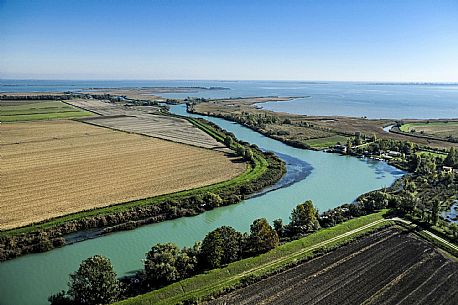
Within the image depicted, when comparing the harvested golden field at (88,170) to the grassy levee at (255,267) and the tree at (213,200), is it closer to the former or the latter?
the tree at (213,200)

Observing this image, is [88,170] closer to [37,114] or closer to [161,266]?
[161,266]

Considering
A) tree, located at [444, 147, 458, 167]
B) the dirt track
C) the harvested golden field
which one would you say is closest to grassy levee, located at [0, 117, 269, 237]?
the harvested golden field

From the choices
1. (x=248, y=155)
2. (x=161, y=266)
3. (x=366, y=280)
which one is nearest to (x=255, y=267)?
(x=161, y=266)

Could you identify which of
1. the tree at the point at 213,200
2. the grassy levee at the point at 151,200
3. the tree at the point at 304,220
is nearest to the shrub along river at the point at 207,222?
the tree at the point at 213,200

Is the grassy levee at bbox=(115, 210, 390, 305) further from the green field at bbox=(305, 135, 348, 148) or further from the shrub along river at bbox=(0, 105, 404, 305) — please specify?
the green field at bbox=(305, 135, 348, 148)

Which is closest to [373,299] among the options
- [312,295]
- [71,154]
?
[312,295]
